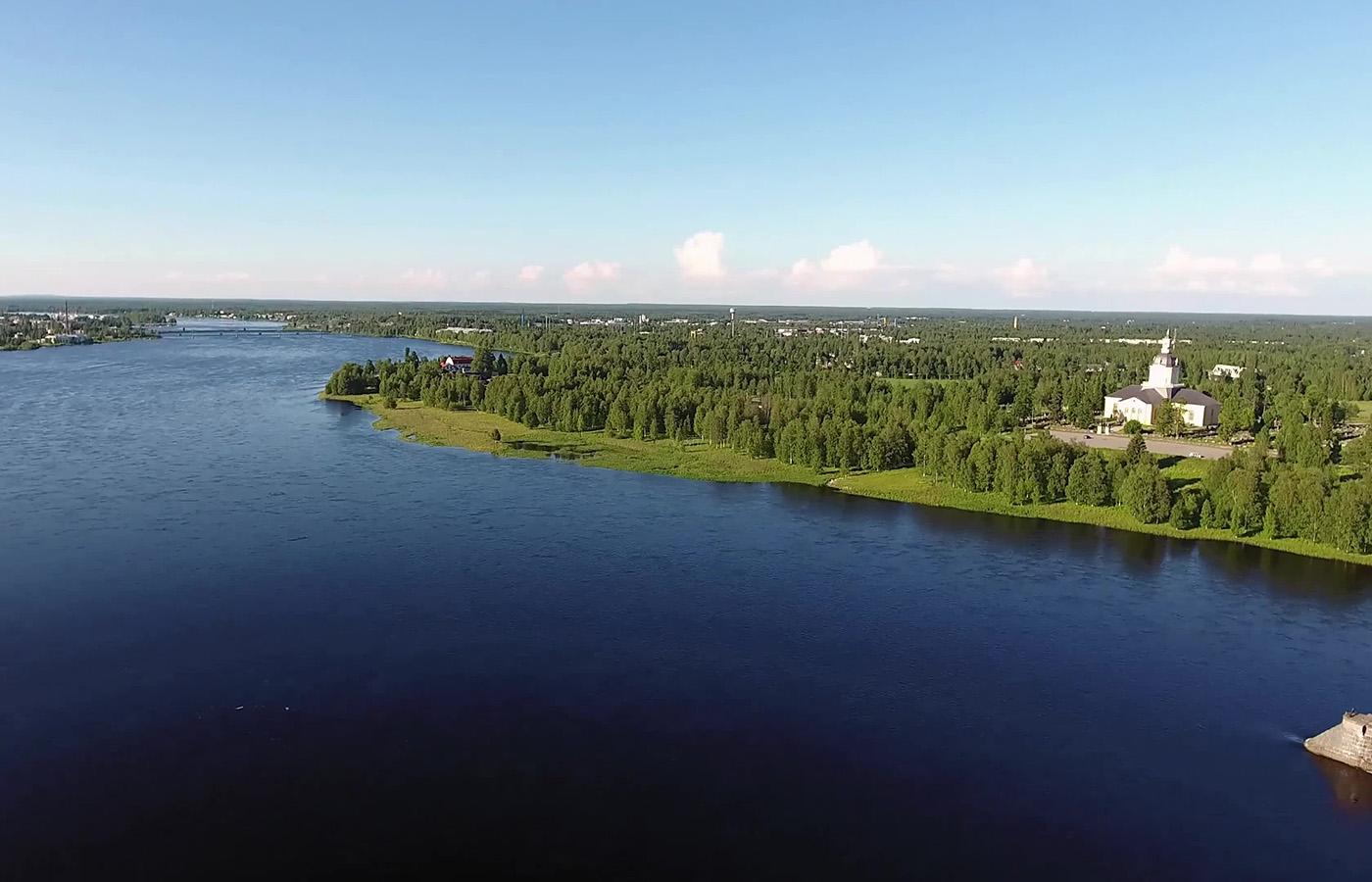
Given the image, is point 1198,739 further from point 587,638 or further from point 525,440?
point 525,440

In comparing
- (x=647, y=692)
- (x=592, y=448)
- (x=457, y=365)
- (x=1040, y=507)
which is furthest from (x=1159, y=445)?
(x=457, y=365)

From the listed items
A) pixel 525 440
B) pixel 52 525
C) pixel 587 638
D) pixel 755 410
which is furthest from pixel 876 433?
pixel 52 525

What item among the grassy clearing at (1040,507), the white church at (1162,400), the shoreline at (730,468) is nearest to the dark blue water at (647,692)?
the grassy clearing at (1040,507)

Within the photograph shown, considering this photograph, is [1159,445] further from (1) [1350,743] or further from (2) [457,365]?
(2) [457,365]

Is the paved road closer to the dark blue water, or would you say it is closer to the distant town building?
the dark blue water

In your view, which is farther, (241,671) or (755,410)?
(755,410)

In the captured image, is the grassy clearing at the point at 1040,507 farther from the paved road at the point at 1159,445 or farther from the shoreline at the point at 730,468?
the paved road at the point at 1159,445
